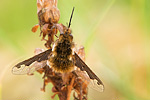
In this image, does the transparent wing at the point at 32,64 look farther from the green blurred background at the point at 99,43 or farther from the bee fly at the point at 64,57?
the green blurred background at the point at 99,43

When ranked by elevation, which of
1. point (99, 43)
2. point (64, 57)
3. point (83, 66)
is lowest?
point (83, 66)

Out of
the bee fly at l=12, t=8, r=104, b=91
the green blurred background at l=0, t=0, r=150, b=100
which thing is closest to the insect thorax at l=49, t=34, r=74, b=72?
the bee fly at l=12, t=8, r=104, b=91

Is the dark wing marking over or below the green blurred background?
below

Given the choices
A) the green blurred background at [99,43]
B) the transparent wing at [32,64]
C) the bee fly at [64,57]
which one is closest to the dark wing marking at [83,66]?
the bee fly at [64,57]

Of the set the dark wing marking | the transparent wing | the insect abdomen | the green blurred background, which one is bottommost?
the dark wing marking

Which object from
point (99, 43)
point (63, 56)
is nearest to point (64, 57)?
point (63, 56)

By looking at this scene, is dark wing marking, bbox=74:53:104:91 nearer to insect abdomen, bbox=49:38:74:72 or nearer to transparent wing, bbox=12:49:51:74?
insect abdomen, bbox=49:38:74:72

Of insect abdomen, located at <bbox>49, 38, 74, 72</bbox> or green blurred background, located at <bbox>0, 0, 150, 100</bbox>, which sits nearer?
insect abdomen, located at <bbox>49, 38, 74, 72</bbox>

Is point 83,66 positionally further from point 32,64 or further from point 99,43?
point 99,43
